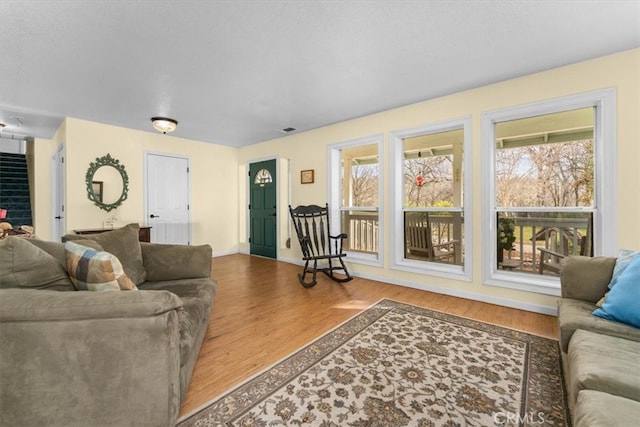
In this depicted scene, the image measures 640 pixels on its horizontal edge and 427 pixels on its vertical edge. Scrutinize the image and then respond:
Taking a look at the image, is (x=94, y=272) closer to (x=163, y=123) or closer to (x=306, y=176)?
(x=163, y=123)

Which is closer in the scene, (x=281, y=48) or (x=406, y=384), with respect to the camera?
(x=406, y=384)

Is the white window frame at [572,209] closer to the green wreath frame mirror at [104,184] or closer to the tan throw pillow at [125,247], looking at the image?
the tan throw pillow at [125,247]

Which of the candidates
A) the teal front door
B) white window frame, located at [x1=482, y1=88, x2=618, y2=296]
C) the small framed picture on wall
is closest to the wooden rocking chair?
the small framed picture on wall

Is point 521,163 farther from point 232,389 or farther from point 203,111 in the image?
point 203,111

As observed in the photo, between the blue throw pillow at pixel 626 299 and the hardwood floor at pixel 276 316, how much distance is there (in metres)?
0.85

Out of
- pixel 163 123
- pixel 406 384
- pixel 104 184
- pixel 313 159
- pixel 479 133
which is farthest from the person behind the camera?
pixel 313 159

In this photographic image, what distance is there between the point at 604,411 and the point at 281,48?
9.01 ft

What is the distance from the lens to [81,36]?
2074 mm

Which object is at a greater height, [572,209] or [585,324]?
[572,209]

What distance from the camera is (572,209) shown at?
2629mm

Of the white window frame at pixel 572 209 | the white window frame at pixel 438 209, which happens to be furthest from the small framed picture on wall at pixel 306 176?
the white window frame at pixel 572 209

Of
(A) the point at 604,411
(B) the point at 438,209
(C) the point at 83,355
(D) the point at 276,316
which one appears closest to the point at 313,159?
(B) the point at 438,209

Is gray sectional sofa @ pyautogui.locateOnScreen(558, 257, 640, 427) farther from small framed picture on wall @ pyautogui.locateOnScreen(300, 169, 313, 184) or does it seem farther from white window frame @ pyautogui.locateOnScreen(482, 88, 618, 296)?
small framed picture on wall @ pyautogui.locateOnScreen(300, 169, 313, 184)

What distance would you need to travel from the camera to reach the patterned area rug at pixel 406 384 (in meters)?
1.35
